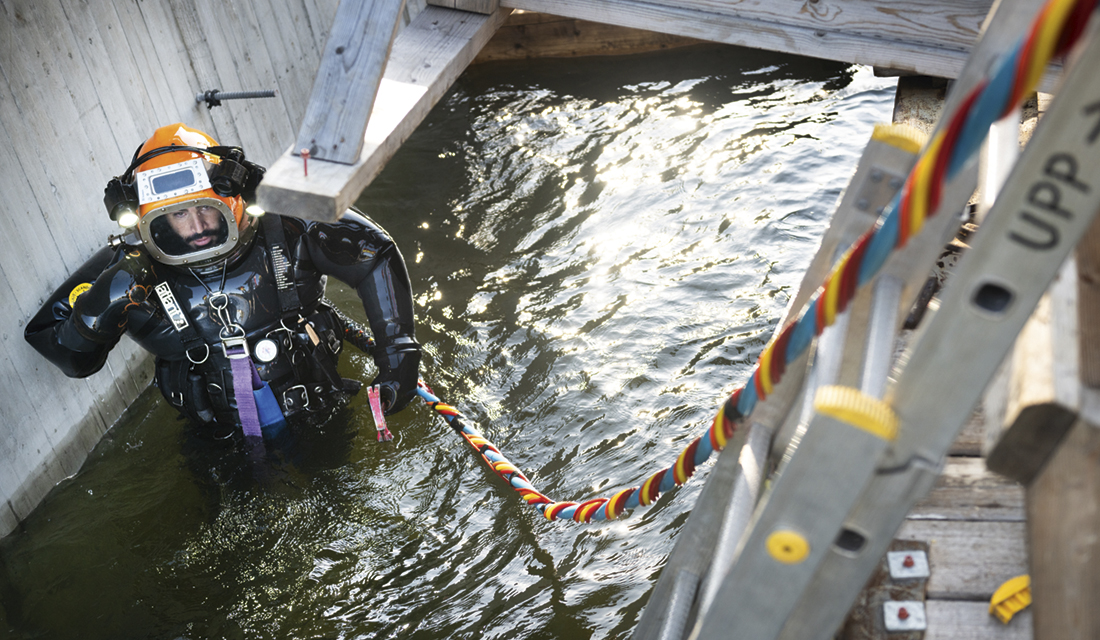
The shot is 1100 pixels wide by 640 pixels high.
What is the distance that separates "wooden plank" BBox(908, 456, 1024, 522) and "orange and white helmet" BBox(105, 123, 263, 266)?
298 centimetres

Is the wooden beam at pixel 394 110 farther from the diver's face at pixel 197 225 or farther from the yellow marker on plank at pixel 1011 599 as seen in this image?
the yellow marker on plank at pixel 1011 599

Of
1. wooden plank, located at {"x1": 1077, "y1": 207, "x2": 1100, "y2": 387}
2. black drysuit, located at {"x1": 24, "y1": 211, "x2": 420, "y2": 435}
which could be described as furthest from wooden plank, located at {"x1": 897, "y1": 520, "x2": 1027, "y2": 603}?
black drysuit, located at {"x1": 24, "y1": 211, "x2": 420, "y2": 435}

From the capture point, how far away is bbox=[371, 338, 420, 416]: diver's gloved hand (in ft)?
13.9

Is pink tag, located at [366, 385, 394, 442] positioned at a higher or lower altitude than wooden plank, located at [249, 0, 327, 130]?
lower

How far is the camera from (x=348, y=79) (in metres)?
3.09

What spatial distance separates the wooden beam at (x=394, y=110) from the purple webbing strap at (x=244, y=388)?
44.7 inches

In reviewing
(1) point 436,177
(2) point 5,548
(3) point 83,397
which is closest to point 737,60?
(1) point 436,177

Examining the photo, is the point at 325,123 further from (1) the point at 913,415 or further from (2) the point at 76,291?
(1) the point at 913,415

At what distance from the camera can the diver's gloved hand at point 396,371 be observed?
4250mm

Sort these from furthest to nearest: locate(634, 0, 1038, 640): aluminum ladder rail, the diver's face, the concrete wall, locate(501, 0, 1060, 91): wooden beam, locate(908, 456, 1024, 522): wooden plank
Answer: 1. the concrete wall
2. locate(501, 0, 1060, 91): wooden beam
3. the diver's face
4. locate(908, 456, 1024, 522): wooden plank
5. locate(634, 0, 1038, 640): aluminum ladder rail

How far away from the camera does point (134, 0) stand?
5477 mm

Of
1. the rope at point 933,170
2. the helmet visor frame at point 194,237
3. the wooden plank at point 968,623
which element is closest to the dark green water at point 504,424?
the helmet visor frame at point 194,237

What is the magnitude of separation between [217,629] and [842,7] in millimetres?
4034

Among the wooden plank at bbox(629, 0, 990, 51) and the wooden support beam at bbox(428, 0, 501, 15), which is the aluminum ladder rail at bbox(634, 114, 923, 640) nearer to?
the wooden plank at bbox(629, 0, 990, 51)
